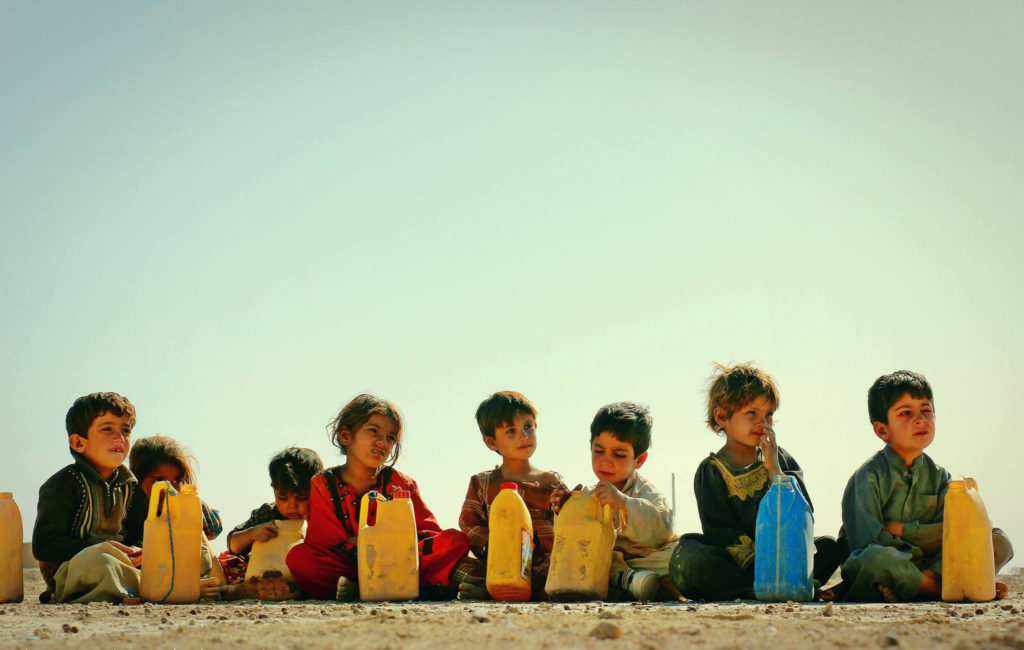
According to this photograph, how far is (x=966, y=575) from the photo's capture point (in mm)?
5031

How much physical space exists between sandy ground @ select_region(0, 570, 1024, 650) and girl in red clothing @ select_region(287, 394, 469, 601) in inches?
31.6

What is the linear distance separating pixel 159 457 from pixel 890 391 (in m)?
4.67

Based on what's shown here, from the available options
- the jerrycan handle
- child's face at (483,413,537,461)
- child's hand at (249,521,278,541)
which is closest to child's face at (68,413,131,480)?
the jerrycan handle

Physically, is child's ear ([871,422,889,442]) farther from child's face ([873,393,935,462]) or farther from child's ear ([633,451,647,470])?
child's ear ([633,451,647,470])

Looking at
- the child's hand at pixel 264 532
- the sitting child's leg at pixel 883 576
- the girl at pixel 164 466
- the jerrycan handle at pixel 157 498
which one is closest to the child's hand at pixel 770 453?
the sitting child's leg at pixel 883 576

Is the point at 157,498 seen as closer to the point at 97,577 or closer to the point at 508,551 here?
the point at 97,577

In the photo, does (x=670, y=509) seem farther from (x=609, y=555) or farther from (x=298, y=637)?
(x=298, y=637)

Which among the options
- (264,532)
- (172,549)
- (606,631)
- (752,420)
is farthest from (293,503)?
(606,631)

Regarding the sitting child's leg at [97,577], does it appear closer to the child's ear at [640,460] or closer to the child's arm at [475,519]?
the child's arm at [475,519]

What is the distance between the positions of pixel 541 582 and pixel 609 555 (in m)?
0.49

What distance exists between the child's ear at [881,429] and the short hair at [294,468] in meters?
3.37

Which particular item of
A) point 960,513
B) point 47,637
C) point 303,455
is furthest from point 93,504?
point 960,513

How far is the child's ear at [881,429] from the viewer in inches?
228

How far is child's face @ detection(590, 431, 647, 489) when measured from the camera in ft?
19.3
